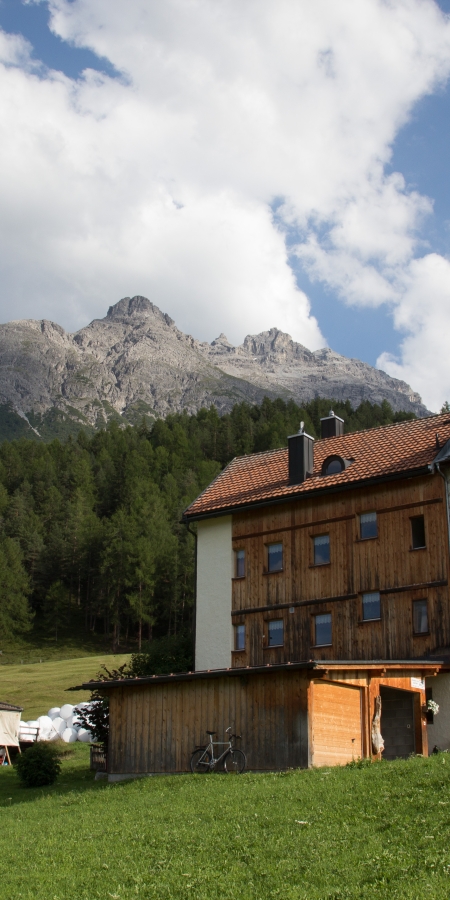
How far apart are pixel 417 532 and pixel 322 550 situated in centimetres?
426

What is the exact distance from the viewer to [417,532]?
111ft

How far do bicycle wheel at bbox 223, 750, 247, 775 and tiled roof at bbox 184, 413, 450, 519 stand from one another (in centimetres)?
1306

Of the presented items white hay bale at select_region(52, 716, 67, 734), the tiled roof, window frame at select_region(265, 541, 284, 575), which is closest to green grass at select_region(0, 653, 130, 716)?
white hay bale at select_region(52, 716, 67, 734)

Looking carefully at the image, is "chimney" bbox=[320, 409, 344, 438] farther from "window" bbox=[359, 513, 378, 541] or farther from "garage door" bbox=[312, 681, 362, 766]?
"garage door" bbox=[312, 681, 362, 766]

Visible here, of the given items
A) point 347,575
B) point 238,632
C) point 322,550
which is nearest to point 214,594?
point 238,632

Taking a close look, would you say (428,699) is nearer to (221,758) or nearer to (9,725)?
(221,758)

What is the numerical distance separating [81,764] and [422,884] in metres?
28.9

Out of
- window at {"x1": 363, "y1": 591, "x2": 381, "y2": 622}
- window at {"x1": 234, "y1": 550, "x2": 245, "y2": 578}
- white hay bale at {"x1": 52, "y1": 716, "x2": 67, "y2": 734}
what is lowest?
white hay bale at {"x1": 52, "y1": 716, "x2": 67, "y2": 734}

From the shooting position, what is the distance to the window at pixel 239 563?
38625 millimetres

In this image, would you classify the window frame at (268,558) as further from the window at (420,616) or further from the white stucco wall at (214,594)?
the window at (420,616)

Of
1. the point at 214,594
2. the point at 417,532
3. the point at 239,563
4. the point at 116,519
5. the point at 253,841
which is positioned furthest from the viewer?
the point at 116,519

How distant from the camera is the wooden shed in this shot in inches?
963

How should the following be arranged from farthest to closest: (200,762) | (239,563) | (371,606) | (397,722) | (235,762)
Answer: (239,563) < (371,606) < (397,722) < (200,762) < (235,762)

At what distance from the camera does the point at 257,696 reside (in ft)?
84.3
